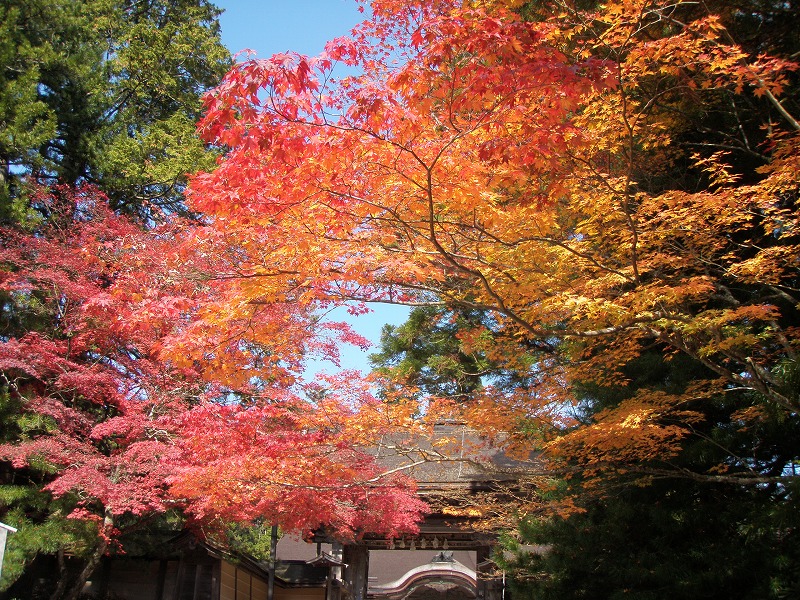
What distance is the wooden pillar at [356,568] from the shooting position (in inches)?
458

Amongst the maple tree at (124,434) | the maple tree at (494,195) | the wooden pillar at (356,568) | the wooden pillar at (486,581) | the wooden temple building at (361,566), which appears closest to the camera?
the maple tree at (494,195)

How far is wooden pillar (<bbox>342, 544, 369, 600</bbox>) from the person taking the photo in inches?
458

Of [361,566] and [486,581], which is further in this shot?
[361,566]

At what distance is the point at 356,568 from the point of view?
1180cm

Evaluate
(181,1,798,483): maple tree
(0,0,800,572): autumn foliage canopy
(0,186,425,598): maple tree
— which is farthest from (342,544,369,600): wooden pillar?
(181,1,798,483): maple tree

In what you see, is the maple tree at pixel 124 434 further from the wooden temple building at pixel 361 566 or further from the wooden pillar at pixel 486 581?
the wooden pillar at pixel 486 581

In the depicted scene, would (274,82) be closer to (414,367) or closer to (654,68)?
(654,68)

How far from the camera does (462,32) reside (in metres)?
4.32

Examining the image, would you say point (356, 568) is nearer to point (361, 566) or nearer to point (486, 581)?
point (361, 566)

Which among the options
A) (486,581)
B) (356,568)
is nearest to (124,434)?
(356,568)

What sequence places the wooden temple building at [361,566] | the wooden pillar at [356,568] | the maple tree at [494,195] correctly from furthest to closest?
the wooden pillar at [356,568] → the wooden temple building at [361,566] → the maple tree at [494,195]

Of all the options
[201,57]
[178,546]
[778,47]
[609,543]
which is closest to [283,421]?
[178,546]

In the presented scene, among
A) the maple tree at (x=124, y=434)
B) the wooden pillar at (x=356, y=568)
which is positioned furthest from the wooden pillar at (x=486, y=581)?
the wooden pillar at (x=356, y=568)

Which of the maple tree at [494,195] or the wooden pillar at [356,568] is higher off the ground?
the maple tree at [494,195]
